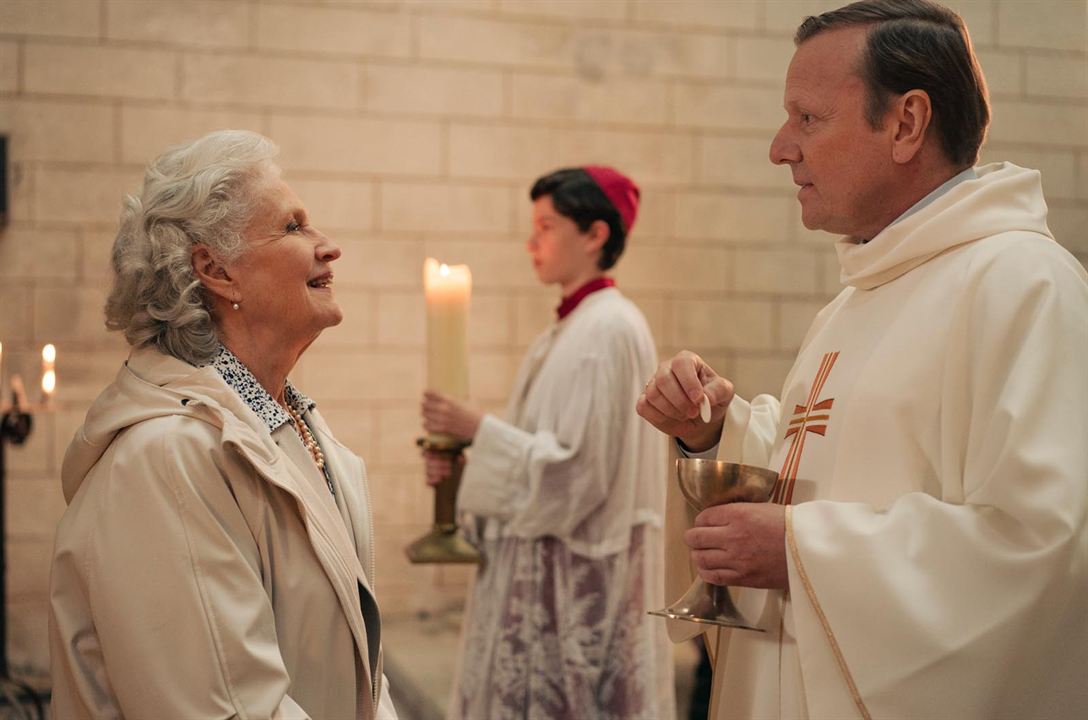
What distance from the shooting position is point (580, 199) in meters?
4.25

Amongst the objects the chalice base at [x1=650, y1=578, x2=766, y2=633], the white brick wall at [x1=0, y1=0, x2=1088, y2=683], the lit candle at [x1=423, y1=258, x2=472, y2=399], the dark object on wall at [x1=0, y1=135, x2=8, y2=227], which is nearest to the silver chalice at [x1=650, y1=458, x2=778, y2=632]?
the chalice base at [x1=650, y1=578, x2=766, y2=633]

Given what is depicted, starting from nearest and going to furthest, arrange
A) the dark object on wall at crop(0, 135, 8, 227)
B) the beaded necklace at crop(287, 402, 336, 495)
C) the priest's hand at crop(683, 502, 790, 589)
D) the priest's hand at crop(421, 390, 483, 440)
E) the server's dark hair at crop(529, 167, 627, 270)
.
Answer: the priest's hand at crop(683, 502, 790, 589) < the beaded necklace at crop(287, 402, 336, 495) < the priest's hand at crop(421, 390, 483, 440) < the server's dark hair at crop(529, 167, 627, 270) < the dark object on wall at crop(0, 135, 8, 227)

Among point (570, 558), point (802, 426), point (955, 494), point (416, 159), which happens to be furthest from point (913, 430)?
point (416, 159)

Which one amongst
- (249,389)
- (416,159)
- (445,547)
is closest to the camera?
(249,389)

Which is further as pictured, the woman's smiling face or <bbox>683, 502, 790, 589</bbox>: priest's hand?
the woman's smiling face

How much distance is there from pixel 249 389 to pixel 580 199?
2.40 meters

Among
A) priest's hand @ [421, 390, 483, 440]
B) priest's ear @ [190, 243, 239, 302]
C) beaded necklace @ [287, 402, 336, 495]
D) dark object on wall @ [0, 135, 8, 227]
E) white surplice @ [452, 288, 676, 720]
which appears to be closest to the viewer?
priest's ear @ [190, 243, 239, 302]

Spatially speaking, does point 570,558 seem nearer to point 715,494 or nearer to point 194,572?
point 715,494

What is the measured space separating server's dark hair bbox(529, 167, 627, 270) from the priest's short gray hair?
2329 millimetres

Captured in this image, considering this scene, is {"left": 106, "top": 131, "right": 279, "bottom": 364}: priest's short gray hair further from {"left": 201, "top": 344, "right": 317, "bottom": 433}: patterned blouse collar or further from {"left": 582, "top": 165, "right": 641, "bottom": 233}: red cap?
{"left": 582, "top": 165, "right": 641, "bottom": 233}: red cap

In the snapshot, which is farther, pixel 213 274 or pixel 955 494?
pixel 213 274

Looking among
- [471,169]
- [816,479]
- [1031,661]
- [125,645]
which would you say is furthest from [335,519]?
[471,169]

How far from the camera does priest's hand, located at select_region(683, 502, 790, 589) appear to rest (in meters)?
1.80

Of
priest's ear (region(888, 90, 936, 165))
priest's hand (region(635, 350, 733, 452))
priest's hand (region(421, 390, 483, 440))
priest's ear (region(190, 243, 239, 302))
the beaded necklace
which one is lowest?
priest's hand (region(421, 390, 483, 440))
